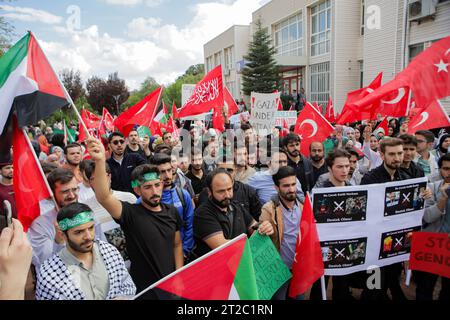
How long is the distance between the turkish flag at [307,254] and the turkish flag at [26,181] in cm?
214

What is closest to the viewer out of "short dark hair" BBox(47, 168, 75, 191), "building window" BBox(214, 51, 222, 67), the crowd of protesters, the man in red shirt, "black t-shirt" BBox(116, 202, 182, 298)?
the crowd of protesters

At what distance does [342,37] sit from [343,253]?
2029 centimetres

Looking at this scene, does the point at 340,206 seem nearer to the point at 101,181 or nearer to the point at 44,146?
the point at 101,181

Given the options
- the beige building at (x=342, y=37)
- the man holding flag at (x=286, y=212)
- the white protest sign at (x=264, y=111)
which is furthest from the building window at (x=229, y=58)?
the man holding flag at (x=286, y=212)

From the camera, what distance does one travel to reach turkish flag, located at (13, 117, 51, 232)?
9.01 feet

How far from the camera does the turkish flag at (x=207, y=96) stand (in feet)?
23.7

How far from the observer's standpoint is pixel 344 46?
20.8 metres

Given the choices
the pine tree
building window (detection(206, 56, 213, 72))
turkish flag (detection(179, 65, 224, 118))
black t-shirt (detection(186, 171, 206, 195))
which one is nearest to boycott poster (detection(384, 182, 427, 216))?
black t-shirt (detection(186, 171, 206, 195))

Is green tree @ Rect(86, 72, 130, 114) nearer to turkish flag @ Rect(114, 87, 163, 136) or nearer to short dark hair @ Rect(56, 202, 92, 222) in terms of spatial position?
turkish flag @ Rect(114, 87, 163, 136)

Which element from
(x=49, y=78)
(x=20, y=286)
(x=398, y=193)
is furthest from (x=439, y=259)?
(x=49, y=78)

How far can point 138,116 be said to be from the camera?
6723 millimetres

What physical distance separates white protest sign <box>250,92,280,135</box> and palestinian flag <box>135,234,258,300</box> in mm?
6226
